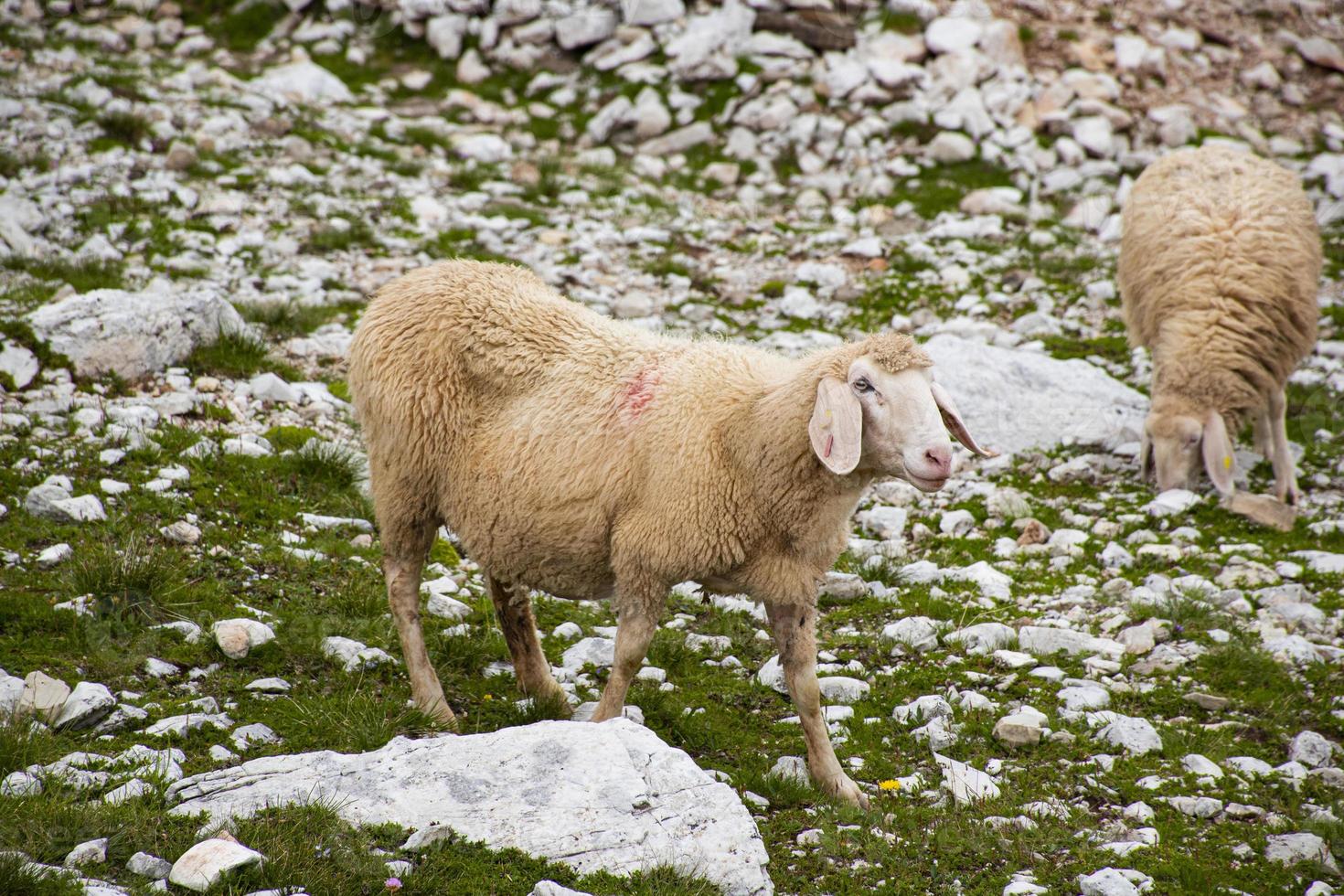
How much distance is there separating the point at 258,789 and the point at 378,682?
5.11 ft

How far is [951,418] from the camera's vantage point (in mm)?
5062

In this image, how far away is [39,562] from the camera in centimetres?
611

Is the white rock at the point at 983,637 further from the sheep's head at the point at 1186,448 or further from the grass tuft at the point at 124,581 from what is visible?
the grass tuft at the point at 124,581

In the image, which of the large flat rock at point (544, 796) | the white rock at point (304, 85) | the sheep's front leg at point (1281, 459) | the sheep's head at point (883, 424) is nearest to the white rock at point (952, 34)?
the sheep's front leg at point (1281, 459)

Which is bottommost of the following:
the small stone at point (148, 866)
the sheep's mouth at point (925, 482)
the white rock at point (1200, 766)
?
the white rock at point (1200, 766)

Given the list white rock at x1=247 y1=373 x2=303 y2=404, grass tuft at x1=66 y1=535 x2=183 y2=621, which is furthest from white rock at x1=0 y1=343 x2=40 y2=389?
grass tuft at x1=66 y1=535 x2=183 y2=621

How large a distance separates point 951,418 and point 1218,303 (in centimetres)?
538

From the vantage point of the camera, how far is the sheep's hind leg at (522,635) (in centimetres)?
598

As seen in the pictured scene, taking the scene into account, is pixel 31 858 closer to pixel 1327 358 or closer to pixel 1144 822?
pixel 1144 822

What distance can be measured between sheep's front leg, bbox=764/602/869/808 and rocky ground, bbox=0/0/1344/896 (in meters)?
0.14

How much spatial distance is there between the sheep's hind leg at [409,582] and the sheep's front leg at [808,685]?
1.78m

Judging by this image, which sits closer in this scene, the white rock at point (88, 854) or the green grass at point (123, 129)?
the white rock at point (88, 854)

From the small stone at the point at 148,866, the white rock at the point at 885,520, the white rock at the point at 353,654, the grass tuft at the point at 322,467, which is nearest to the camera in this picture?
the small stone at the point at 148,866

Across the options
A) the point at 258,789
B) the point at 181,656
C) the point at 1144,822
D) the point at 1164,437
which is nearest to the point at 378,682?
the point at 181,656
